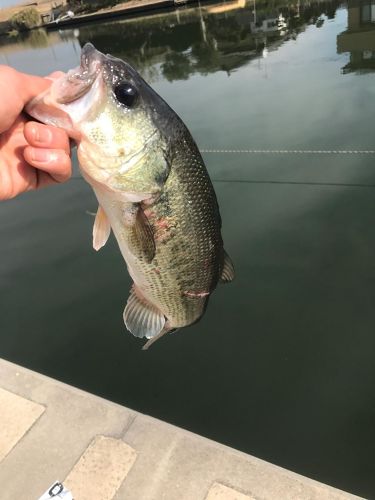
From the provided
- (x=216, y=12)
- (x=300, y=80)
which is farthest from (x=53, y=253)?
(x=216, y=12)

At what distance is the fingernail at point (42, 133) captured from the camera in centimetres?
142

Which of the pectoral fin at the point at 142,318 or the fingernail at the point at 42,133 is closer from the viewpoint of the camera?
the fingernail at the point at 42,133

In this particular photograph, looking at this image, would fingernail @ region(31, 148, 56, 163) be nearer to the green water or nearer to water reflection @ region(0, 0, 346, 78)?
the green water

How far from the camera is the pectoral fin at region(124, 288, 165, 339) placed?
191cm

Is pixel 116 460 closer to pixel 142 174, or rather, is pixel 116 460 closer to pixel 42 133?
pixel 142 174

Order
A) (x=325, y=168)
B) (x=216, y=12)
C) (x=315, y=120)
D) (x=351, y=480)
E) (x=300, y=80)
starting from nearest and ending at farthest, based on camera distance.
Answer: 1. (x=351, y=480)
2. (x=325, y=168)
3. (x=315, y=120)
4. (x=300, y=80)
5. (x=216, y=12)

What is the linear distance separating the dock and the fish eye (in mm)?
2365

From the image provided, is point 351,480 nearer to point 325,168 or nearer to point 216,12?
point 325,168

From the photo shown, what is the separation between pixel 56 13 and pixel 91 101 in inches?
2069

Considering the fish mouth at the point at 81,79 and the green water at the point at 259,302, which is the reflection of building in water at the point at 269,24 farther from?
the fish mouth at the point at 81,79

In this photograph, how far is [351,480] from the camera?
3.49 m

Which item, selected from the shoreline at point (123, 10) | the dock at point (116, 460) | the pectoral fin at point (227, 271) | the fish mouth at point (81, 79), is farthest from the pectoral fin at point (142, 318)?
the shoreline at point (123, 10)

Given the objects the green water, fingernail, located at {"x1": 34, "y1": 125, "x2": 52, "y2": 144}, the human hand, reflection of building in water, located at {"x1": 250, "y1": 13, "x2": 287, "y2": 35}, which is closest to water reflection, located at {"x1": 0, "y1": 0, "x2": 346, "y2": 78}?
reflection of building in water, located at {"x1": 250, "y1": 13, "x2": 287, "y2": 35}

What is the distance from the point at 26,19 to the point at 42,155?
51.1 m
